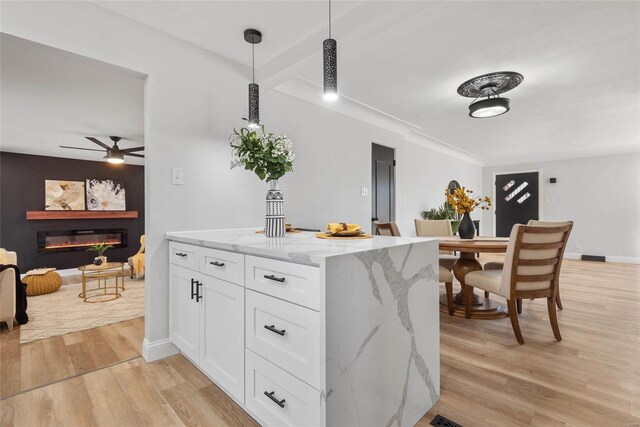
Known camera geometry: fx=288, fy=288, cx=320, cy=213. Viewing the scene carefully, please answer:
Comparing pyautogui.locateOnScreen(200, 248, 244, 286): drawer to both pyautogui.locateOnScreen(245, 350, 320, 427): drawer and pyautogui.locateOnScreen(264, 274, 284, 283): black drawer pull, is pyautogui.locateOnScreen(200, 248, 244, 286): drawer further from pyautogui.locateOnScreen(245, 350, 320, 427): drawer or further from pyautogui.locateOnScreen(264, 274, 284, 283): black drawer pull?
pyautogui.locateOnScreen(245, 350, 320, 427): drawer

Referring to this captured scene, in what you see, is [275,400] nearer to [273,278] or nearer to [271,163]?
[273,278]

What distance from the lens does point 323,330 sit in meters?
0.99

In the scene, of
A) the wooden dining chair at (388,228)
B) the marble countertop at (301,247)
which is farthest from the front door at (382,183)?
the marble countertop at (301,247)

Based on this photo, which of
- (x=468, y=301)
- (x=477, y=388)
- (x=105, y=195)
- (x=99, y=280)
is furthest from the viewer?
(x=105, y=195)

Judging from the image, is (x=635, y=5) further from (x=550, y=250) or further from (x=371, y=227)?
(x=371, y=227)

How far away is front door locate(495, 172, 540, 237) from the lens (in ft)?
23.1

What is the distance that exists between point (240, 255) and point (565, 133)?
6.04 metres

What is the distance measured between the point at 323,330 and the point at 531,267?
2.07 meters

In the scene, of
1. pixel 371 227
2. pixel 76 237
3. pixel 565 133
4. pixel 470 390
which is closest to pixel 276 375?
pixel 470 390

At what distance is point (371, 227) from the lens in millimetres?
3914

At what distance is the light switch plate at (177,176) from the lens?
2154 millimetres

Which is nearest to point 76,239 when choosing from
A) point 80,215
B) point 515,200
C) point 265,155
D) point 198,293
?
point 80,215

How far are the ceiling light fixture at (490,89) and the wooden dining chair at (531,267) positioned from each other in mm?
1461

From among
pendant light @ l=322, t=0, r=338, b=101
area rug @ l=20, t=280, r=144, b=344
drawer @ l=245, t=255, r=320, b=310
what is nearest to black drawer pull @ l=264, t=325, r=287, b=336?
drawer @ l=245, t=255, r=320, b=310
